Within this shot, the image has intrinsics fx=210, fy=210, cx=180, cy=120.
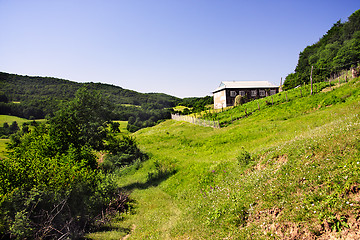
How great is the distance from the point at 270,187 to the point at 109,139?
23370 mm

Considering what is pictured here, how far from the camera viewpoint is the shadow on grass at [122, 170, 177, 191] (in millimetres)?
22422

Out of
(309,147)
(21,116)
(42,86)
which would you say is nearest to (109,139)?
(309,147)

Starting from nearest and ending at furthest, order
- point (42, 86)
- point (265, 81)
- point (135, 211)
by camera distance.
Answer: point (135, 211)
point (265, 81)
point (42, 86)

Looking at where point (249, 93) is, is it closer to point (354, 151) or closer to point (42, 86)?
point (354, 151)

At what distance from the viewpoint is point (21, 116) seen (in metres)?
111

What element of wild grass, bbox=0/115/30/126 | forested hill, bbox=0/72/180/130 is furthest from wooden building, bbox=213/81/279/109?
wild grass, bbox=0/115/30/126

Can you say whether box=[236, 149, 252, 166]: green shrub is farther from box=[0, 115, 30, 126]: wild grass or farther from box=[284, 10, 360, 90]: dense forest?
box=[0, 115, 30, 126]: wild grass

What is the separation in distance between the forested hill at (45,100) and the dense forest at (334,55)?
66617 mm

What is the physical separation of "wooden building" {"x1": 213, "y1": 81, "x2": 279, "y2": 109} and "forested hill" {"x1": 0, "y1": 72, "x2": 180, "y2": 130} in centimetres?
4236

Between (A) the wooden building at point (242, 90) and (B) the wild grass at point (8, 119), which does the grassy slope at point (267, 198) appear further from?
(B) the wild grass at point (8, 119)

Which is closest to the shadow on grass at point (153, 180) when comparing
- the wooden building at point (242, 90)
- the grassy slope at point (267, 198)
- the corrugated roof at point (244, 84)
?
the grassy slope at point (267, 198)

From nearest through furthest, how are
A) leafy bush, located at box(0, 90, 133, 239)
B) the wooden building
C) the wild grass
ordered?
leafy bush, located at box(0, 90, 133, 239), the wooden building, the wild grass

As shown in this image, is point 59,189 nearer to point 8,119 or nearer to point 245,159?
point 245,159

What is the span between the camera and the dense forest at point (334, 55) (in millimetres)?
80812
